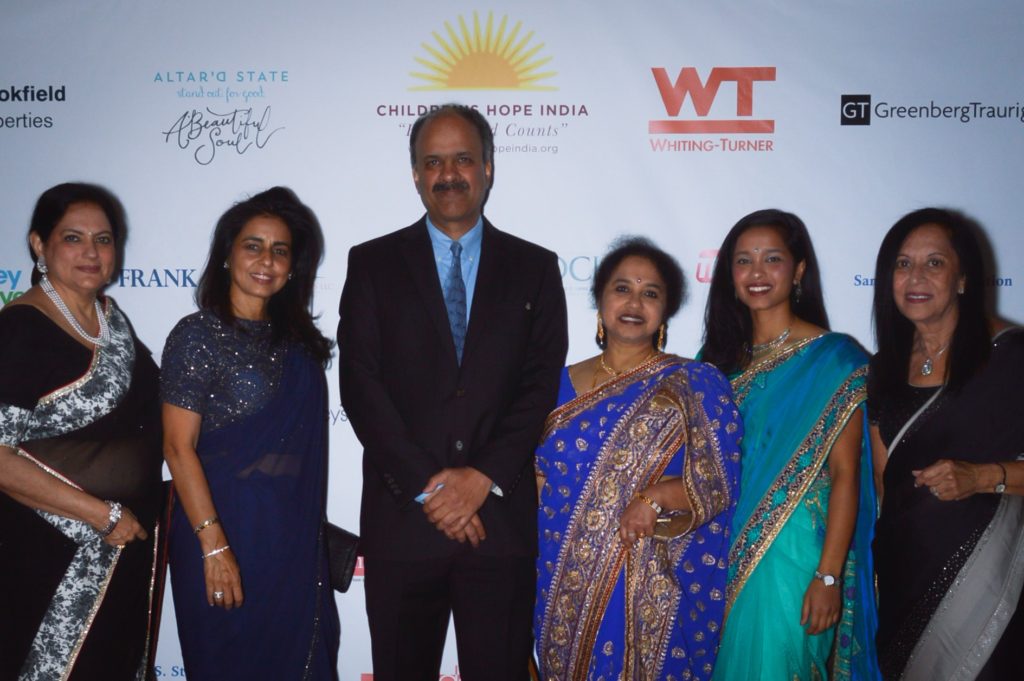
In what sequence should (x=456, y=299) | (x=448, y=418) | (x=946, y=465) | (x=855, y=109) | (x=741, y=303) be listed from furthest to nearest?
1. (x=855, y=109)
2. (x=741, y=303)
3. (x=456, y=299)
4. (x=448, y=418)
5. (x=946, y=465)

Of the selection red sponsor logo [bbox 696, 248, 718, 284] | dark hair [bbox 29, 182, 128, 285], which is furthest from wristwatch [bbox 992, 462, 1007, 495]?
dark hair [bbox 29, 182, 128, 285]

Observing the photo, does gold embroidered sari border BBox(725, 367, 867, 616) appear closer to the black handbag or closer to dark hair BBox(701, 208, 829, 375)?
dark hair BBox(701, 208, 829, 375)

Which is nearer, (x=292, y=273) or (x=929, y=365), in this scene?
(x=929, y=365)

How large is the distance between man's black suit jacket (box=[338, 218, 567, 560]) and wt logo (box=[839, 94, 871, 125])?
1.50 m

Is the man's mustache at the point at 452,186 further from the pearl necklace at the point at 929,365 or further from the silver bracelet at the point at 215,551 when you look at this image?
the pearl necklace at the point at 929,365

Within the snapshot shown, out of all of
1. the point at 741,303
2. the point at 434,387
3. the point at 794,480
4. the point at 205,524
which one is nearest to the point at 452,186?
the point at 434,387

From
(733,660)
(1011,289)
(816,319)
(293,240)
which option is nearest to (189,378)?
(293,240)

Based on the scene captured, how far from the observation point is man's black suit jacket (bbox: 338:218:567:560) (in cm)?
186

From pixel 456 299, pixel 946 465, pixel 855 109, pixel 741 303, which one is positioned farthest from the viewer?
pixel 855 109

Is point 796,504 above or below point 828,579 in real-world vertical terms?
above

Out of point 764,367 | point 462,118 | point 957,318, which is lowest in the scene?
point 764,367

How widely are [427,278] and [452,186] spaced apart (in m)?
0.26

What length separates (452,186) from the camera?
198cm

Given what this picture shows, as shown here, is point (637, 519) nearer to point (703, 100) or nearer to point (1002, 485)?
point (1002, 485)
